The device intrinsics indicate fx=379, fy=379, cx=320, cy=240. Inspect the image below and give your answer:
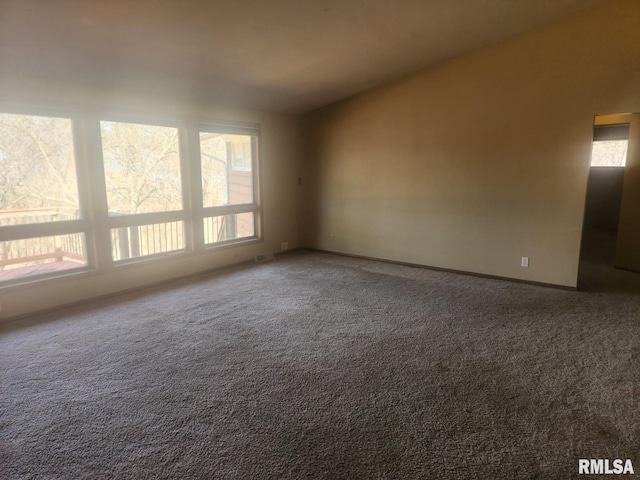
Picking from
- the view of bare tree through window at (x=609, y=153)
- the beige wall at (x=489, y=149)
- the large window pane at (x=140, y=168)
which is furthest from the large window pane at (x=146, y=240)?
the view of bare tree through window at (x=609, y=153)

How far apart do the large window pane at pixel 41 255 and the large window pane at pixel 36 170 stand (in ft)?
0.74

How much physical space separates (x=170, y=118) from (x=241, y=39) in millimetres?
1619

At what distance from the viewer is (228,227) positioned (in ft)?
18.6

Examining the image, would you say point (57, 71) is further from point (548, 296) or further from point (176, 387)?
point (548, 296)

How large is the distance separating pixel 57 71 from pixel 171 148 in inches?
57.8

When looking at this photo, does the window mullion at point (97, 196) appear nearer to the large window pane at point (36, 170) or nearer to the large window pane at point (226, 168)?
the large window pane at point (36, 170)

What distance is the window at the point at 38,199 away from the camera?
3494 mm

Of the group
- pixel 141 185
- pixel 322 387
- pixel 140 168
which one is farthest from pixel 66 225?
pixel 322 387

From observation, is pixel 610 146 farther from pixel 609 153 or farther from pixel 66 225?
pixel 66 225

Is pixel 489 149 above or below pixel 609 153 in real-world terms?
below

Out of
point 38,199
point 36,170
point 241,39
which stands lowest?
point 38,199

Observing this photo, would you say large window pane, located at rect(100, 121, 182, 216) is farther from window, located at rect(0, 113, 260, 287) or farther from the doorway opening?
the doorway opening

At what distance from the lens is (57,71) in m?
3.42

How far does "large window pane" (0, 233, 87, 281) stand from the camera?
3.59 meters
